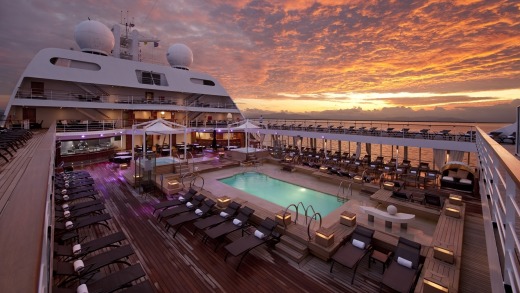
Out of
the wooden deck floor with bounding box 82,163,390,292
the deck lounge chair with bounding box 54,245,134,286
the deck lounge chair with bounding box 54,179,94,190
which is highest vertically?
the deck lounge chair with bounding box 54,179,94,190

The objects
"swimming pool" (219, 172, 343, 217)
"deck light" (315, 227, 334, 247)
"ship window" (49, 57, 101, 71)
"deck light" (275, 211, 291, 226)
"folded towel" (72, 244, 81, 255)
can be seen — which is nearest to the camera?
"folded towel" (72, 244, 81, 255)

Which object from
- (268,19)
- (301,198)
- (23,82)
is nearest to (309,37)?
(268,19)

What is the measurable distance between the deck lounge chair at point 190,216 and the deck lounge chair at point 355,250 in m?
4.57

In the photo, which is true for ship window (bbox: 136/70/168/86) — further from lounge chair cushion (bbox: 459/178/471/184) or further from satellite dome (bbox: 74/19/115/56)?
lounge chair cushion (bbox: 459/178/471/184)

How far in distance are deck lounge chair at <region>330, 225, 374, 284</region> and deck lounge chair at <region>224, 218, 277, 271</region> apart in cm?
190

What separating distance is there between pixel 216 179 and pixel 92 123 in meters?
13.5

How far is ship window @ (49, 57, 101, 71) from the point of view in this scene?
70.3ft

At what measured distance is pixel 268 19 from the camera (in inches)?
628

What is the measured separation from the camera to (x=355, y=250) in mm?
5914

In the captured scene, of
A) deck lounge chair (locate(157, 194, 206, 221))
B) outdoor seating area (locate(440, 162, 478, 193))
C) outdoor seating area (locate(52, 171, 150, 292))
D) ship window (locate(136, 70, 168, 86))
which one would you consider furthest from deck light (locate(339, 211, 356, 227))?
ship window (locate(136, 70, 168, 86))

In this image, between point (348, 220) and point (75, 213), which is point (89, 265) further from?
point (348, 220)

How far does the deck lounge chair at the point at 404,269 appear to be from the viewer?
4.66 m

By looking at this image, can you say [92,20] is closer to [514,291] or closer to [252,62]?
[252,62]

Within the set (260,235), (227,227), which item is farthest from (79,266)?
(260,235)
